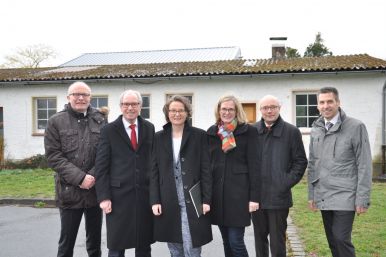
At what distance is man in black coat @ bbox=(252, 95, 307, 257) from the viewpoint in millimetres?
4402

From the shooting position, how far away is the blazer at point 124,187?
4.20m

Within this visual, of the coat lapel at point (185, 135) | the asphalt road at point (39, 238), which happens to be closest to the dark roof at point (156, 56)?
the asphalt road at point (39, 238)

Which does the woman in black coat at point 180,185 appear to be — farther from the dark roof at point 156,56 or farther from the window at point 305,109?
the dark roof at point 156,56

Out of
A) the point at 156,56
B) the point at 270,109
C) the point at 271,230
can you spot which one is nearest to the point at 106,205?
the point at 271,230

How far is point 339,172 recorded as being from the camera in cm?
419

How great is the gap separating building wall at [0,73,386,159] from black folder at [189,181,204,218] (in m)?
10.2

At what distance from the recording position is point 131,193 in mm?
4219

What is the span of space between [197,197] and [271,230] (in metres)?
1.02

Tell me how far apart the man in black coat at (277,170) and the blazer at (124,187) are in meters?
1.25

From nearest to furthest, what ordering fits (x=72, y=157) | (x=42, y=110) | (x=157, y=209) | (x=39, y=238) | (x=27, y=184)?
(x=157, y=209), (x=72, y=157), (x=39, y=238), (x=27, y=184), (x=42, y=110)

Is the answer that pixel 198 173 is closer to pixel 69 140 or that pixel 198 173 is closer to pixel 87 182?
pixel 87 182

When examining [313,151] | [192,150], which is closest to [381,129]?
[313,151]

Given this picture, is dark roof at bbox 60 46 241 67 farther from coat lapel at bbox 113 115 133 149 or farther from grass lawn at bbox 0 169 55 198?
coat lapel at bbox 113 115 133 149

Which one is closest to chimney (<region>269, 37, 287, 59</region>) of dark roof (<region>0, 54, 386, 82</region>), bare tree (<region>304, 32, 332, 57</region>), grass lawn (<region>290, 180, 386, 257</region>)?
dark roof (<region>0, 54, 386, 82</region>)
